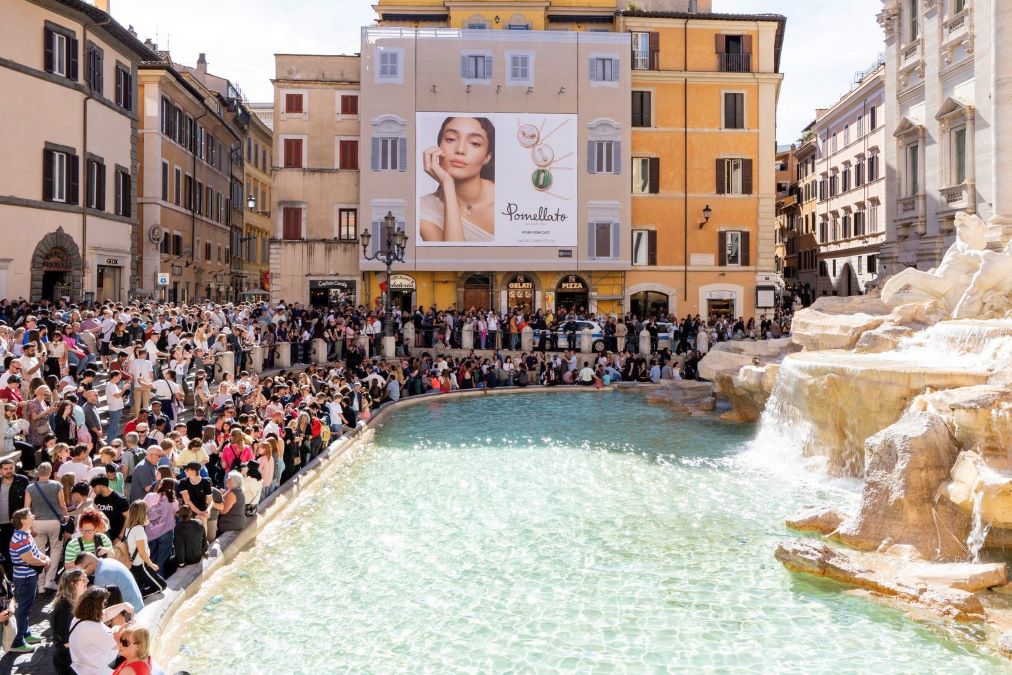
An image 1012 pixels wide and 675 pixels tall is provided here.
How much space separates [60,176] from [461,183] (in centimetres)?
1393

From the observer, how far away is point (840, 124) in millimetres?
46000

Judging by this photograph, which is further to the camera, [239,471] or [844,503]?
[844,503]

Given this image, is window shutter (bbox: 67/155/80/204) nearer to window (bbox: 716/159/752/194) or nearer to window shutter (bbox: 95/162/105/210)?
window shutter (bbox: 95/162/105/210)

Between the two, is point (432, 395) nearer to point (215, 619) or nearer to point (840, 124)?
point (215, 619)

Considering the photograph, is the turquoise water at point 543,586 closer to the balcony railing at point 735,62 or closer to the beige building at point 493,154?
the beige building at point 493,154

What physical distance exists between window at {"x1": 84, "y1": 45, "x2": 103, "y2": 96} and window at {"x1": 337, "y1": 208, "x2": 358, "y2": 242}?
9965 mm

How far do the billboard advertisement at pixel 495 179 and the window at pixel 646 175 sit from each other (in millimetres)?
2977

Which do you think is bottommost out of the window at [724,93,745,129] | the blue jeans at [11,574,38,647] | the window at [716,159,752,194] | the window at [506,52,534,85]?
the blue jeans at [11,574,38,647]

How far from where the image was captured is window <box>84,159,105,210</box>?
2666cm

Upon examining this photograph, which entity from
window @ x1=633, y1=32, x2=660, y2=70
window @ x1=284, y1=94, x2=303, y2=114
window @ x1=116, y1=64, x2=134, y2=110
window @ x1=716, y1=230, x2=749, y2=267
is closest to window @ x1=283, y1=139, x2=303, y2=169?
window @ x1=284, y1=94, x2=303, y2=114

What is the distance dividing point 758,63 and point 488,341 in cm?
1845

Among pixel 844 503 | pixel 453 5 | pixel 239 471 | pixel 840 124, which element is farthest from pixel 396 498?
pixel 840 124

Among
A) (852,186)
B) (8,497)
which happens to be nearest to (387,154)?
(852,186)

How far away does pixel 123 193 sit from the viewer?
29344mm
